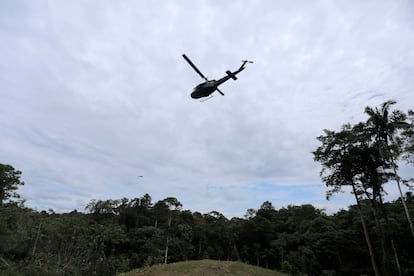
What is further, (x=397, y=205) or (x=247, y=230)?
(x=247, y=230)

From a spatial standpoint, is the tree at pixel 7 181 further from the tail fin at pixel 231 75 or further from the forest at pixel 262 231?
the tail fin at pixel 231 75

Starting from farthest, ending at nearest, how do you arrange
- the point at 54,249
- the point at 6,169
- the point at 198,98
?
the point at 6,169 → the point at 54,249 → the point at 198,98

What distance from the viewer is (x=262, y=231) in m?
43.3

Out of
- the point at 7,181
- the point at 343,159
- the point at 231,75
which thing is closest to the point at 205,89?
the point at 231,75

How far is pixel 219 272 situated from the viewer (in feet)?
64.4

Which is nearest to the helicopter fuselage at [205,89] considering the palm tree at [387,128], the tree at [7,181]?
the palm tree at [387,128]

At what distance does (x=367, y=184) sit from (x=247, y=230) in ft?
93.6

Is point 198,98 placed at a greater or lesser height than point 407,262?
greater

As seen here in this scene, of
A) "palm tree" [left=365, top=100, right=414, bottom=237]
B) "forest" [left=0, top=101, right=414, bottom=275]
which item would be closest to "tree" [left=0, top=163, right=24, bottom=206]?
"forest" [left=0, top=101, right=414, bottom=275]

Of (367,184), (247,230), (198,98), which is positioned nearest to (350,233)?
(367,184)

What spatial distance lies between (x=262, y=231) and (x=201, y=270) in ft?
84.5

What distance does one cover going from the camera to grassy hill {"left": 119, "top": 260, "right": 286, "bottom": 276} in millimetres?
19125

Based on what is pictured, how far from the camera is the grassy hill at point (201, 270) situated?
62.7 feet

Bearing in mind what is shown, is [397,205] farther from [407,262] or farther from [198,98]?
[198,98]
